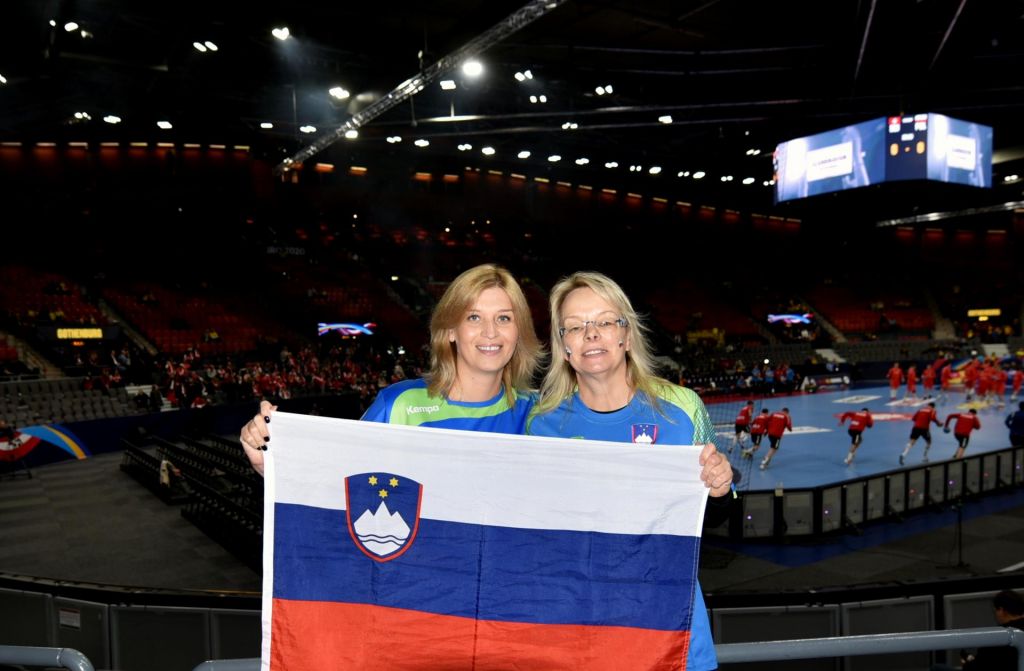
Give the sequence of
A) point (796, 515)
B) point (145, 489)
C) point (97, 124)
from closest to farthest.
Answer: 1. point (796, 515)
2. point (145, 489)
3. point (97, 124)

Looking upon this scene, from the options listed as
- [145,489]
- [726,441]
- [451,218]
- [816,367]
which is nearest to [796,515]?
[726,441]

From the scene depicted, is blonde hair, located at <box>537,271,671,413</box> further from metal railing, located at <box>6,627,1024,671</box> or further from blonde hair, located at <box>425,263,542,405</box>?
metal railing, located at <box>6,627,1024,671</box>

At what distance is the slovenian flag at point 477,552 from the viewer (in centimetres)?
230

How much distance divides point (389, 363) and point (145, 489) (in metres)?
13.6

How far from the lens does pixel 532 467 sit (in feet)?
7.81

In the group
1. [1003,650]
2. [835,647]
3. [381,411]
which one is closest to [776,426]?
→ [1003,650]

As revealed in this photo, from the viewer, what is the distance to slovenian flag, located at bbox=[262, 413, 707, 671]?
230 centimetres

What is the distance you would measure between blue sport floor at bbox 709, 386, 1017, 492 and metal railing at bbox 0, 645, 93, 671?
36.1ft

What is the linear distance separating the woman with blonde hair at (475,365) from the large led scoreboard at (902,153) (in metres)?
13.2

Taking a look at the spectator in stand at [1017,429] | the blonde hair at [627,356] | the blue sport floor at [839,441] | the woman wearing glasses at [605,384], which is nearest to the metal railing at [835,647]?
the woman wearing glasses at [605,384]

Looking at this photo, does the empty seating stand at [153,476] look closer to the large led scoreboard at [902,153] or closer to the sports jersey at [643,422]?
the sports jersey at [643,422]

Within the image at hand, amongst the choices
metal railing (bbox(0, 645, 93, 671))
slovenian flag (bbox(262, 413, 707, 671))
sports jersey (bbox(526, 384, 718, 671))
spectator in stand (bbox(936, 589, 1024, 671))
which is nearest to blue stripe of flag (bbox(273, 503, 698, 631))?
slovenian flag (bbox(262, 413, 707, 671))

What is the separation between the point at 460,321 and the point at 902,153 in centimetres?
1362

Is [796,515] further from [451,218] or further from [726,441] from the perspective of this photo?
[451,218]
